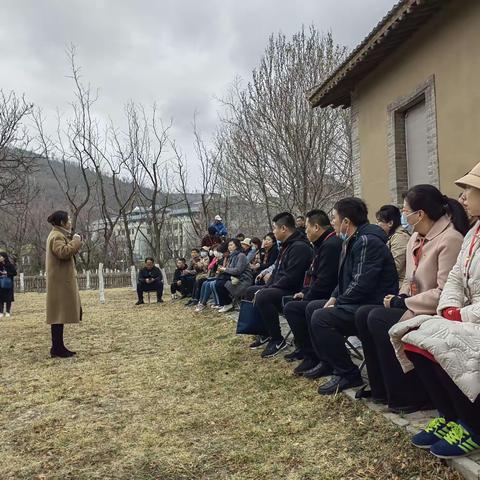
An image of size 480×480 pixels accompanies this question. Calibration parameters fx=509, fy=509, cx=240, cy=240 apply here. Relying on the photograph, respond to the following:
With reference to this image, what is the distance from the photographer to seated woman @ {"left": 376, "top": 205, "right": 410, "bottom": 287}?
4.99m

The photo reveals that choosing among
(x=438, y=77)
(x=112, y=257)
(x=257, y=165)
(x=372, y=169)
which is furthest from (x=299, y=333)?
(x=112, y=257)

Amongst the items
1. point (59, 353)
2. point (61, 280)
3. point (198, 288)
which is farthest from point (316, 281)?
point (198, 288)

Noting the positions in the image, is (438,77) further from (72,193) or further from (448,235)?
(72,193)

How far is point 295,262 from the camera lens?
216 inches

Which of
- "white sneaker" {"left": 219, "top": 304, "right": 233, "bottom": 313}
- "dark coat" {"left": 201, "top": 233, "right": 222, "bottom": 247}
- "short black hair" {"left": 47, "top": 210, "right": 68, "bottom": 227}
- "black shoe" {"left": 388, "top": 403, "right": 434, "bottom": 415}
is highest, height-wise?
"short black hair" {"left": 47, "top": 210, "right": 68, "bottom": 227}

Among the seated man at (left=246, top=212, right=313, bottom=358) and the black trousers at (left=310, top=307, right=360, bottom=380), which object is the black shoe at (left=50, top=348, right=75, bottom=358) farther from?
the black trousers at (left=310, top=307, right=360, bottom=380)

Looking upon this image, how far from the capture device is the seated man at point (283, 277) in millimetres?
5492

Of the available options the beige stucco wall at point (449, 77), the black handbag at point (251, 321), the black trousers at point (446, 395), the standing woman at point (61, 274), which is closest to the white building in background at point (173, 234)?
the beige stucco wall at point (449, 77)

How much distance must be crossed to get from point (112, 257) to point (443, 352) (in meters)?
40.6

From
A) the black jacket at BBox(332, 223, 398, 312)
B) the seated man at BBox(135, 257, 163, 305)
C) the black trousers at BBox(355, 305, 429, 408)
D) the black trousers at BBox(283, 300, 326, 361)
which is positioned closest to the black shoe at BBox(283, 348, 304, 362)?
the black trousers at BBox(283, 300, 326, 361)

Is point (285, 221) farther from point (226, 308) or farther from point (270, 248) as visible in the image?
point (226, 308)

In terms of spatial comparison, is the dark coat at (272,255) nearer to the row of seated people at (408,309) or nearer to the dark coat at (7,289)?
the row of seated people at (408,309)

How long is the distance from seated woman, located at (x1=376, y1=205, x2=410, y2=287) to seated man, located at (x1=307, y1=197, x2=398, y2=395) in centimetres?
79

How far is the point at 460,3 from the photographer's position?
7332mm
